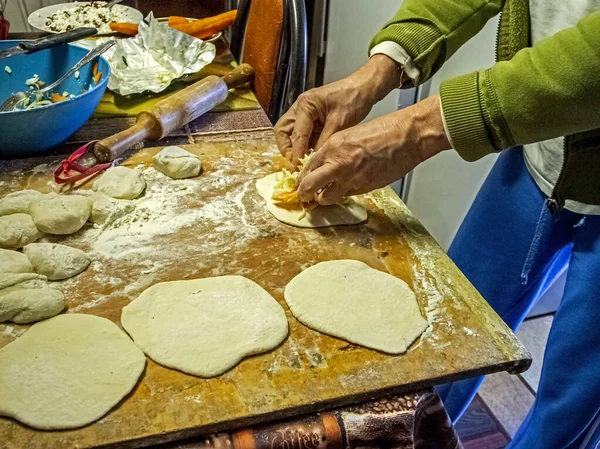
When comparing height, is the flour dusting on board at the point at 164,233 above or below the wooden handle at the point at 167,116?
below

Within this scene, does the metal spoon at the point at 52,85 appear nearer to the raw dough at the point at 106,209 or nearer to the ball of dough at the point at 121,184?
the ball of dough at the point at 121,184

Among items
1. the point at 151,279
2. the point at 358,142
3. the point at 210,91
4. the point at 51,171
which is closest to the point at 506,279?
the point at 358,142

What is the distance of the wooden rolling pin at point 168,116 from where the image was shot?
1.46 metres

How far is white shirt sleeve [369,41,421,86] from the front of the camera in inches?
54.0

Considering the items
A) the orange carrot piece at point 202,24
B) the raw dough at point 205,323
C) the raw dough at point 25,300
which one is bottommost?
the raw dough at point 205,323

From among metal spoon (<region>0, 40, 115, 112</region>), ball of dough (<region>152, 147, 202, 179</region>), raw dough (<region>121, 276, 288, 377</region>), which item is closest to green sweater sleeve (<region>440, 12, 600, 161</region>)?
raw dough (<region>121, 276, 288, 377</region>)

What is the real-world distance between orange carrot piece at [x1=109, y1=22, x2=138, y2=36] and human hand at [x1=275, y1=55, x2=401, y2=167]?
1.20 metres

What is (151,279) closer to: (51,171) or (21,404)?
(21,404)

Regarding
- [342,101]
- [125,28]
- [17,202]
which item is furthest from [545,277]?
[125,28]

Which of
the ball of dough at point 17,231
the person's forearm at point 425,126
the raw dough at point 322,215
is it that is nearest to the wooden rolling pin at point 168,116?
the ball of dough at point 17,231

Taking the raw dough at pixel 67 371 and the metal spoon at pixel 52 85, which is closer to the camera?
the raw dough at pixel 67 371

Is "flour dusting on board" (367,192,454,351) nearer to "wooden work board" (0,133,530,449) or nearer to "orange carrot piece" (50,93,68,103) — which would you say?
"wooden work board" (0,133,530,449)

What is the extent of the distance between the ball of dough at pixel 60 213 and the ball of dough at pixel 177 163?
26 cm

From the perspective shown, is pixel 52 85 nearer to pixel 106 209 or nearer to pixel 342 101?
pixel 106 209
